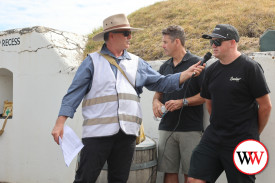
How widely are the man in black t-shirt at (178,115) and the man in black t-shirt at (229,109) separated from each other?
0.65 meters

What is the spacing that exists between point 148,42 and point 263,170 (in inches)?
156

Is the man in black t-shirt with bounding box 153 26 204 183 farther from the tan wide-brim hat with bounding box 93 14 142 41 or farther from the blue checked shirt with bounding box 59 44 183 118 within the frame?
the tan wide-brim hat with bounding box 93 14 142 41

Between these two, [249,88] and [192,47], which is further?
[192,47]

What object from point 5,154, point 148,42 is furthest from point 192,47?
point 5,154

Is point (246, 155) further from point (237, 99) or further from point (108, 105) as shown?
point (108, 105)

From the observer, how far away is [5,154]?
6953mm

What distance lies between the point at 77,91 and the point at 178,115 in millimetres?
1302

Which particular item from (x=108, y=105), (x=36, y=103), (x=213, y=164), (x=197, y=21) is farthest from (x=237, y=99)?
(x=197, y=21)

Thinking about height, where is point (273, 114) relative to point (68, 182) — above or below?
above

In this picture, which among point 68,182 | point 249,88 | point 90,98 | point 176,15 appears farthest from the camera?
point 176,15

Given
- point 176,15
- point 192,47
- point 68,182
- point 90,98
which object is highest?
point 176,15

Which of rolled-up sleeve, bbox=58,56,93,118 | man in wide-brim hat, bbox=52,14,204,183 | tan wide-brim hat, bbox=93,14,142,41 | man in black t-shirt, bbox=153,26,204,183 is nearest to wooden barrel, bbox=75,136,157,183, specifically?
man in black t-shirt, bbox=153,26,204,183

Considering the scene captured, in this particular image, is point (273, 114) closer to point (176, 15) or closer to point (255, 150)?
point (255, 150)

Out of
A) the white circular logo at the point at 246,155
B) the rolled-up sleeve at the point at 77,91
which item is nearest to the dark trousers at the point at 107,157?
the rolled-up sleeve at the point at 77,91
